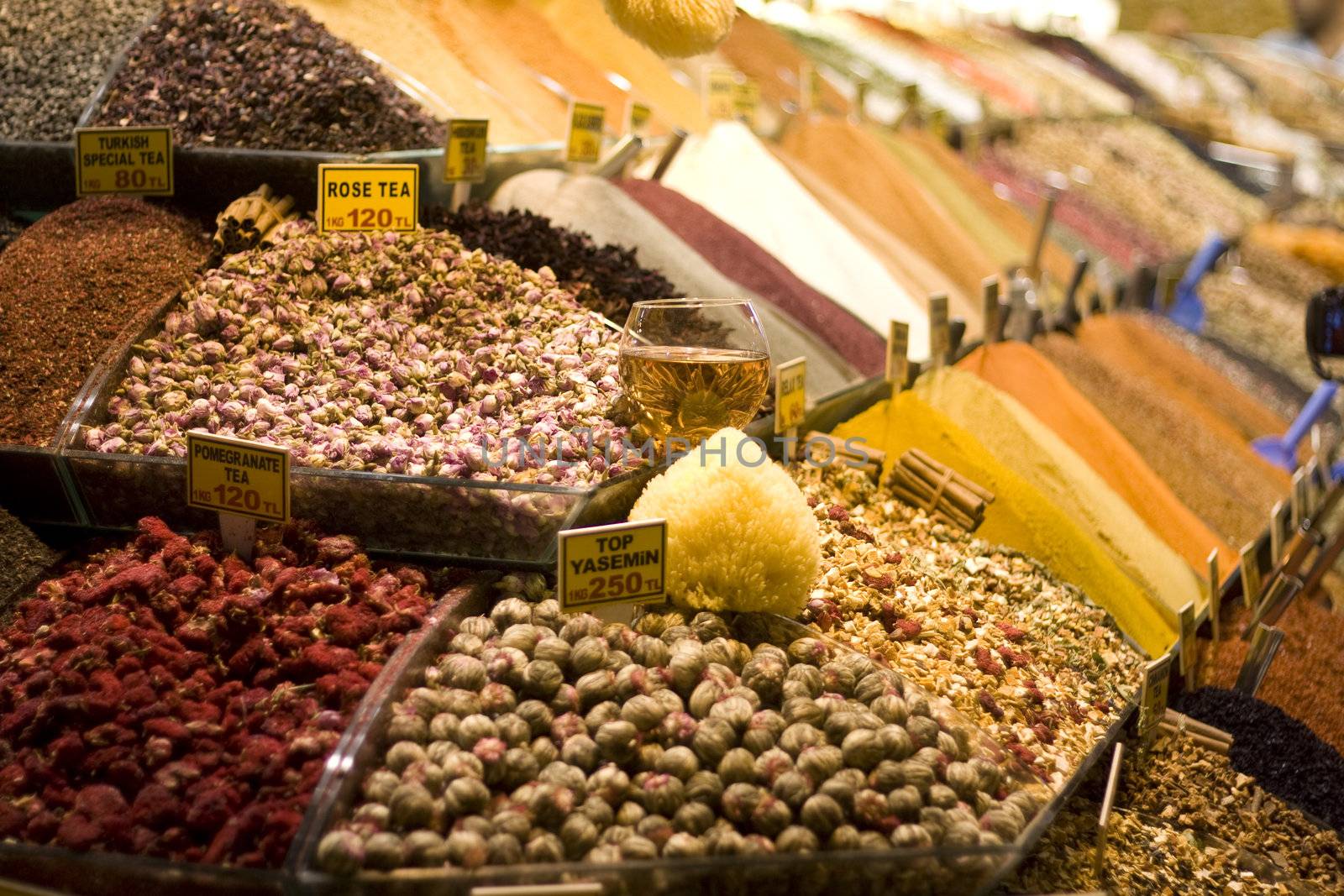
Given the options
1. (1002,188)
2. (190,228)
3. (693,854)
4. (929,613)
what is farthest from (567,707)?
(1002,188)

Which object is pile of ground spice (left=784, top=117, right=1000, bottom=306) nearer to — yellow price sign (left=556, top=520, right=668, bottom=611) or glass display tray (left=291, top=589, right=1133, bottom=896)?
yellow price sign (left=556, top=520, right=668, bottom=611)

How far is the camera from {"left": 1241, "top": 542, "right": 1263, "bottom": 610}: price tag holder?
7.05ft

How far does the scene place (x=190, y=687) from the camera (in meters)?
1.17

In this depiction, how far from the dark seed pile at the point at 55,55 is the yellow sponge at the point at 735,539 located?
1.64 meters

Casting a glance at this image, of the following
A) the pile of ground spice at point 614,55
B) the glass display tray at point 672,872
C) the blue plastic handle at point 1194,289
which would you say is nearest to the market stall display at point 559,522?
the glass display tray at point 672,872

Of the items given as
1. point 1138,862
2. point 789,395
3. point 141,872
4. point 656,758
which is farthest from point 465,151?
point 1138,862

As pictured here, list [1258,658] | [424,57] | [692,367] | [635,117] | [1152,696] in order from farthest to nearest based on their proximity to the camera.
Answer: [635,117], [424,57], [1258,658], [1152,696], [692,367]

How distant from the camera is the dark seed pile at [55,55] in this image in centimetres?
226

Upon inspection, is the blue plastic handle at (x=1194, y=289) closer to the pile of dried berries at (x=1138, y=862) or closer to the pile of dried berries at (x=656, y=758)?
the pile of dried berries at (x=1138, y=862)

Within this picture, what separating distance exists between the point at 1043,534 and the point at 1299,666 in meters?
0.61

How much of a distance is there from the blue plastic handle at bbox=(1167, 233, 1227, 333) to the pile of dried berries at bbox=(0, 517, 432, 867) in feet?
11.9

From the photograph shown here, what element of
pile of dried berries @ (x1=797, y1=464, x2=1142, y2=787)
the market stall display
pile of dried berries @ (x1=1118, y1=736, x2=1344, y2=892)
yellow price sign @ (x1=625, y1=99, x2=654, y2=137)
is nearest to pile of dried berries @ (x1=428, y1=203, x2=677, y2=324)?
the market stall display

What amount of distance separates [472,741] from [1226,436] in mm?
2707

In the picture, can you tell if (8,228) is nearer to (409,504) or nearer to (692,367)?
(409,504)
